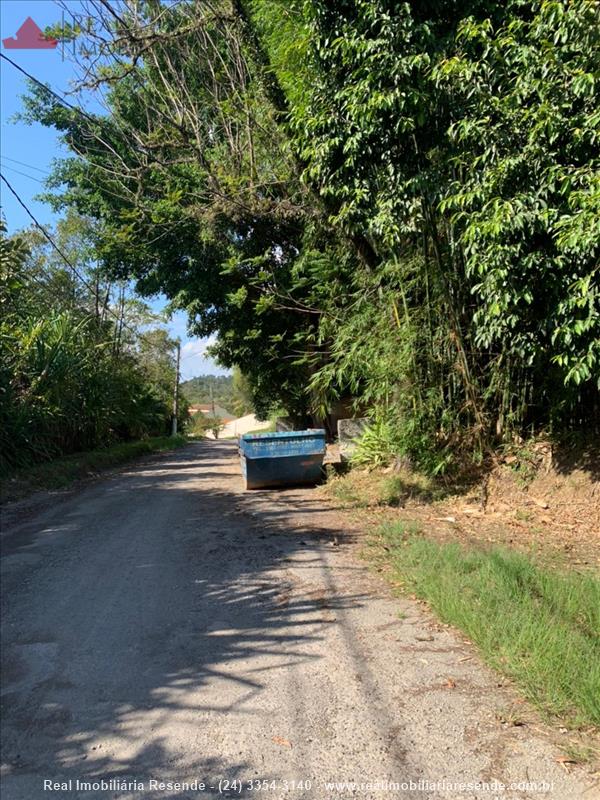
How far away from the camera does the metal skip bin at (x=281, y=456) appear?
10414 millimetres

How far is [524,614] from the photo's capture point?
→ 3.90m

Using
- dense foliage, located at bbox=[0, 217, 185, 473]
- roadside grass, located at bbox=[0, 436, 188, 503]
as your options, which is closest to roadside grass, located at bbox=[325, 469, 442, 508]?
roadside grass, located at bbox=[0, 436, 188, 503]

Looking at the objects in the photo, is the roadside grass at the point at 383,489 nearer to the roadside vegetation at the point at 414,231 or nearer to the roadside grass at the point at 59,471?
the roadside vegetation at the point at 414,231

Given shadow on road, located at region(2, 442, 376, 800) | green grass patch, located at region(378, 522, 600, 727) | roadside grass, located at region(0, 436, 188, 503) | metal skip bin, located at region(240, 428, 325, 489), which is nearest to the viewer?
shadow on road, located at region(2, 442, 376, 800)

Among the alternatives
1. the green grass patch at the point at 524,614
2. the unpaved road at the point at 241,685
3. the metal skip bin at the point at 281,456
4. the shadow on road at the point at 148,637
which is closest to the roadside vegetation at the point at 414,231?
the green grass patch at the point at 524,614

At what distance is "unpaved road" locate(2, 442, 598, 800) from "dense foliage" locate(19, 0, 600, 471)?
10.2ft

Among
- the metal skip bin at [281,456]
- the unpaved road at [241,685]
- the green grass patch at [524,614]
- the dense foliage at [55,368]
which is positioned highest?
the dense foliage at [55,368]

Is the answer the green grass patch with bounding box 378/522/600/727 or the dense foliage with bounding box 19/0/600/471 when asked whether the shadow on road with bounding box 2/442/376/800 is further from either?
the dense foliage with bounding box 19/0/600/471

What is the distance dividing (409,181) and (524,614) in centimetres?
481

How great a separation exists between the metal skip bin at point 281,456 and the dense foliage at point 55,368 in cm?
499

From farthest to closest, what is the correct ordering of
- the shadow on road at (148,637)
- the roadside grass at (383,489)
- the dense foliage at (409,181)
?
the roadside grass at (383,489)
the dense foliage at (409,181)
the shadow on road at (148,637)

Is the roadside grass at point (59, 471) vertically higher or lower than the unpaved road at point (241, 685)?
higher

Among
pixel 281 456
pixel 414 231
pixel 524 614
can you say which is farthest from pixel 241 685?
pixel 281 456

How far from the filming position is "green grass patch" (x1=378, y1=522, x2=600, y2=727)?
10.3ft
